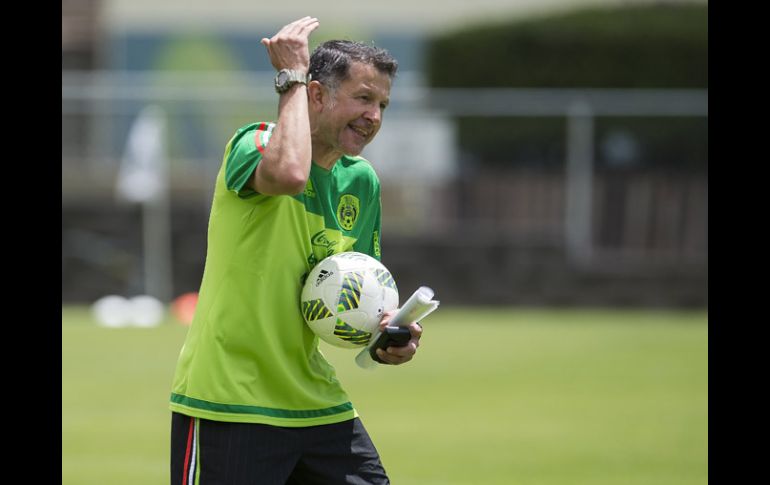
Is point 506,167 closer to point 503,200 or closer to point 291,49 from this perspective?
point 503,200

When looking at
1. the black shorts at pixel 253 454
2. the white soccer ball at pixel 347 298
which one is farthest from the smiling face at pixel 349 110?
the black shorts at pixel 253 454

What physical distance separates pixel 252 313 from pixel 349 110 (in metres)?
0.88

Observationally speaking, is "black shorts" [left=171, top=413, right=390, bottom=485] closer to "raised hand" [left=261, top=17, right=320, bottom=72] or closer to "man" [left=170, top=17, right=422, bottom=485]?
"man" [left=170, top=17, right=422, bottom=485]

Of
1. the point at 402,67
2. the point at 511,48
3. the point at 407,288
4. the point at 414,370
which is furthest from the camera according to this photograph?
the point at 402,67

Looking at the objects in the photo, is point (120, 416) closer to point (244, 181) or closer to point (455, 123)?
point (244, 181)

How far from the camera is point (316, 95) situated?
4.99m

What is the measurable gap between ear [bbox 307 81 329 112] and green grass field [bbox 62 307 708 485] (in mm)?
3969

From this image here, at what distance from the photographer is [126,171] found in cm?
2081

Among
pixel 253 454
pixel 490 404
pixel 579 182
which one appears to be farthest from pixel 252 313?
pixel 579 182

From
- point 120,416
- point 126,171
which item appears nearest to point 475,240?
point 126,171

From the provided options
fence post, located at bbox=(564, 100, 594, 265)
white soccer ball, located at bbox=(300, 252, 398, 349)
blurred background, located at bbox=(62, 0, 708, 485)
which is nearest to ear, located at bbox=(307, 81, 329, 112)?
white soccer ball, located at bbox=(300, 252, 398, 349)

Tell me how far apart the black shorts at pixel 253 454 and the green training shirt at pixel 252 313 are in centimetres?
4
